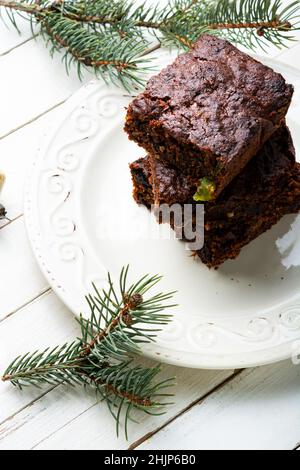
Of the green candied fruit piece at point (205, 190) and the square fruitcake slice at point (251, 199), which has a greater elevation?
the green candied fruit piece at point (205, 190)

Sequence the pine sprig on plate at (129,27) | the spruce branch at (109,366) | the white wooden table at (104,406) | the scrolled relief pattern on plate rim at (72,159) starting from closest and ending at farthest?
the spruce branch at (109,366)
the white wooden table at (104,406)
the scrolled relief pattern on plate rim at (72,159)
the pine sprig on plate at (129,27)


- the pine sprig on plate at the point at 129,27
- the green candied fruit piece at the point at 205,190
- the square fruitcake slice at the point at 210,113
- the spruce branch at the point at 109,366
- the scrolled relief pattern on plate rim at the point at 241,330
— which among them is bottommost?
the scrolled relief pattern on plate rim at the point at 241,330

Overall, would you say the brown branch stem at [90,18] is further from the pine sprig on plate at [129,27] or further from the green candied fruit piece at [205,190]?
the green candied fruit piece at [205,190]

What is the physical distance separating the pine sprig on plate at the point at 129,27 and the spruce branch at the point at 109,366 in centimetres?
95

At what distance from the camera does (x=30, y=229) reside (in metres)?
2.51

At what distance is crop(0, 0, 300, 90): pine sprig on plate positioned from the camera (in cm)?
271

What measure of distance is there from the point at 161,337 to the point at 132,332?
12cm

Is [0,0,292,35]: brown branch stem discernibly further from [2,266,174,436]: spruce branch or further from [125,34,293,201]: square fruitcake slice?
[2,266,174,436]: spruce branch

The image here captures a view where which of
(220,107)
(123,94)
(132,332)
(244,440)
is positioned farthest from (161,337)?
(123,94)

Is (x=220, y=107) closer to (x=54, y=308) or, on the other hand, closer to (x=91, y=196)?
(x=91, y=196)

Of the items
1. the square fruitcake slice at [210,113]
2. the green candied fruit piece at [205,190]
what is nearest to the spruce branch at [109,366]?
the green candied fruit piece at [205,190]

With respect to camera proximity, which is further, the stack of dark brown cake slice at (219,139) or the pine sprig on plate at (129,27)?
the pine sprig on plate at (129,27)

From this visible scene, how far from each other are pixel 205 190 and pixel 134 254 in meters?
0.41

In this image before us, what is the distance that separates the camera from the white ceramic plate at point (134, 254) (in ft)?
7.66
